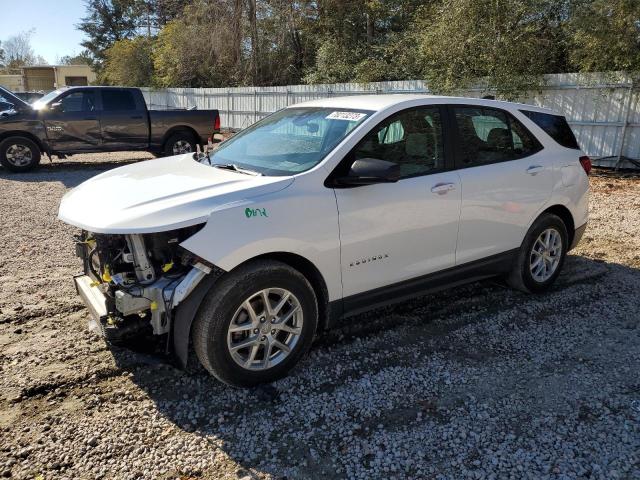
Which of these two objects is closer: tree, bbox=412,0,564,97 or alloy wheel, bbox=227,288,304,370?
alloy wheel, bbox=227,288,304,370

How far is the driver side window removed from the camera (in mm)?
3803

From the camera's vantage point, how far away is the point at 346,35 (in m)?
22.3

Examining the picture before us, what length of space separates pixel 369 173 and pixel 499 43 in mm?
12141

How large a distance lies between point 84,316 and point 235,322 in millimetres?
1854

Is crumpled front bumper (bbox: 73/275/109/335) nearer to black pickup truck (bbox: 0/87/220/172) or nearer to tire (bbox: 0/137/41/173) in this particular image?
black pickup truck (bbox: 0/87/220/172)

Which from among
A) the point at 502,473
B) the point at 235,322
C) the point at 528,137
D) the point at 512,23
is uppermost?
the point at 512,23

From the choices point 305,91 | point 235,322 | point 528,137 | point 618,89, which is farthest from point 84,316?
point 305,91

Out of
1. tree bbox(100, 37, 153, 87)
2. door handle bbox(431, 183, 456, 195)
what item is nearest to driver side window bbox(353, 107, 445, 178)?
door handle bbox(431, 183, 456, 195)

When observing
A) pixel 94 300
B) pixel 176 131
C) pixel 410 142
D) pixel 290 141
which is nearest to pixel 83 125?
pixel 176 131

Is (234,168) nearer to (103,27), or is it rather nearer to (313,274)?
(313,274)

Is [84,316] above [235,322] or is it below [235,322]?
below

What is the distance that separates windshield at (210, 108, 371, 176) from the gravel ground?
1120 mm

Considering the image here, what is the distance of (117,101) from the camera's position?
1257 centimetres

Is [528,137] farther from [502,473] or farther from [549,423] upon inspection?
[502,473]
